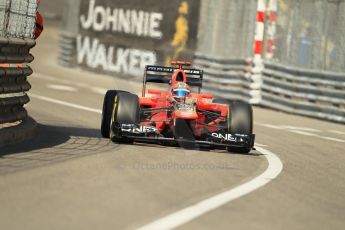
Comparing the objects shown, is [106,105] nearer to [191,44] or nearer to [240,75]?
[240,75]

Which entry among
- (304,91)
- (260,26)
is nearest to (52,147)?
(304,91)

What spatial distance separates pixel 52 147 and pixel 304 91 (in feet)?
33.3

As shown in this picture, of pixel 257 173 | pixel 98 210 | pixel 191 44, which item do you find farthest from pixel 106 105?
pixel 191 44

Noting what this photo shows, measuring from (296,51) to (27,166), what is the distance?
1271 cm

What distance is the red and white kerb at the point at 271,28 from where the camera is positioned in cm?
2183

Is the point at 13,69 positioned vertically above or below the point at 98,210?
above

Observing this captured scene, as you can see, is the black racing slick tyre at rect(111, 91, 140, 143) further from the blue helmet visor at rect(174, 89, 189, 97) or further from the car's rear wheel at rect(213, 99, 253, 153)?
the car's rear wheel at rect(213, 99, 253, 153)

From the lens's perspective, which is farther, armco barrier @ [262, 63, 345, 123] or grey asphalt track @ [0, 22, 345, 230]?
armco barrier @ [262, 63, 345, 123]

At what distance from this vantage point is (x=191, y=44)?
81.8 feet

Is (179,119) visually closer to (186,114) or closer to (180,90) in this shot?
(186,114)

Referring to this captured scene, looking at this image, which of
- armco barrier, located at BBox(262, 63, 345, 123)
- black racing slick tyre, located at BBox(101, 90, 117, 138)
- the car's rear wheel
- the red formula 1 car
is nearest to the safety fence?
black racing slick tyre, located at BBox(101, 90, 117, 138)

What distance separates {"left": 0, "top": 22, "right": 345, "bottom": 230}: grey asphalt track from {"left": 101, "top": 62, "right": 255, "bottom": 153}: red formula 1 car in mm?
186

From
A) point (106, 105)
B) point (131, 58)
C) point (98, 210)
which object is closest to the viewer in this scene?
point (98, 210)

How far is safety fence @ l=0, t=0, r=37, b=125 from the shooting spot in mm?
11477
